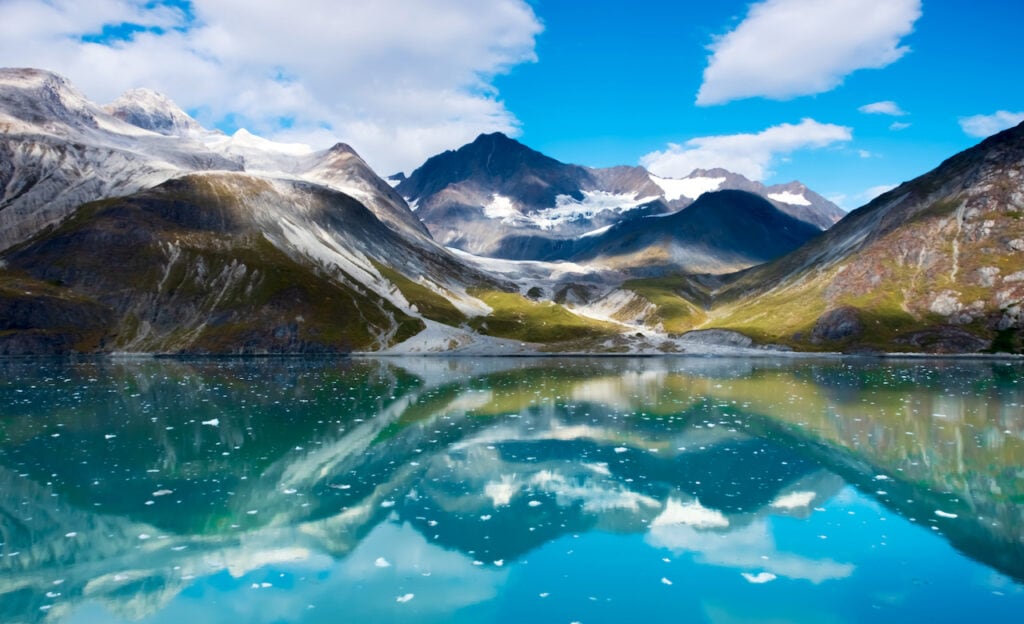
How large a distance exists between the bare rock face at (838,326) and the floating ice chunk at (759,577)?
158674mm

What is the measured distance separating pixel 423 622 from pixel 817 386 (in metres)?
74.4

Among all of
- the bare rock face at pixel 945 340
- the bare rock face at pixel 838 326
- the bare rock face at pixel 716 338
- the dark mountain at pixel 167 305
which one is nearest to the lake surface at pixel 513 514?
the bare rock face at pixel 945 340

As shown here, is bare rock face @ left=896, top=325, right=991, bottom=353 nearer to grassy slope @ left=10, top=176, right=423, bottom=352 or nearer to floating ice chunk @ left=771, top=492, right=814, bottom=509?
grassy slope @ left=10, top=176, right=423, bottom=352

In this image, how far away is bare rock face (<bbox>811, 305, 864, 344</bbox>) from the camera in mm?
164875

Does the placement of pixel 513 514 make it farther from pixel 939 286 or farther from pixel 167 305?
pixel 939 286

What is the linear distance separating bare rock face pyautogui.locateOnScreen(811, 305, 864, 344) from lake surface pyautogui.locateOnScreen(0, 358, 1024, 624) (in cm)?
10926

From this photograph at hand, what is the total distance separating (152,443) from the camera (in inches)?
1764

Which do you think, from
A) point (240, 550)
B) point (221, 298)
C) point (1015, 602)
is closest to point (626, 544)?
point (1015, 602)

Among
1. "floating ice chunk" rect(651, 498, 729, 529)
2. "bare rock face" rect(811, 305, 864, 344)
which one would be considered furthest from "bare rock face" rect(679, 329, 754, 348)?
"floating ice chunk" rect(651, 498, 729, 529)

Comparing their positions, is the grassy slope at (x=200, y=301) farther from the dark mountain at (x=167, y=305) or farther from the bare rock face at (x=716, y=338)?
the bare rock face at (x=716, y=338)

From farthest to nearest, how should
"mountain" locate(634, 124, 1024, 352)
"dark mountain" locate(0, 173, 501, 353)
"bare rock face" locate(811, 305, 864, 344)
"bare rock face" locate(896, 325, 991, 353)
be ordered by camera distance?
"dark mountain" locate(0, 173, 501, 353), "bare rock face" locate(811, 305, 864, 344), "mountain" locate(634, 124, 1024, 352), "bare rock face" locate(896, 325, 991, 353)

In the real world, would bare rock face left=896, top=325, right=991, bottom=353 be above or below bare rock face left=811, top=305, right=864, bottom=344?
below

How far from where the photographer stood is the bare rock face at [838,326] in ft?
541

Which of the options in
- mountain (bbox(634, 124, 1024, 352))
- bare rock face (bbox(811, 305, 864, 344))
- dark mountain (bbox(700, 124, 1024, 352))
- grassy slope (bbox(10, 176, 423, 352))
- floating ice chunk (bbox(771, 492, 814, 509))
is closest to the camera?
floating ice chunk (bbox(771, 492, 814, 509))
